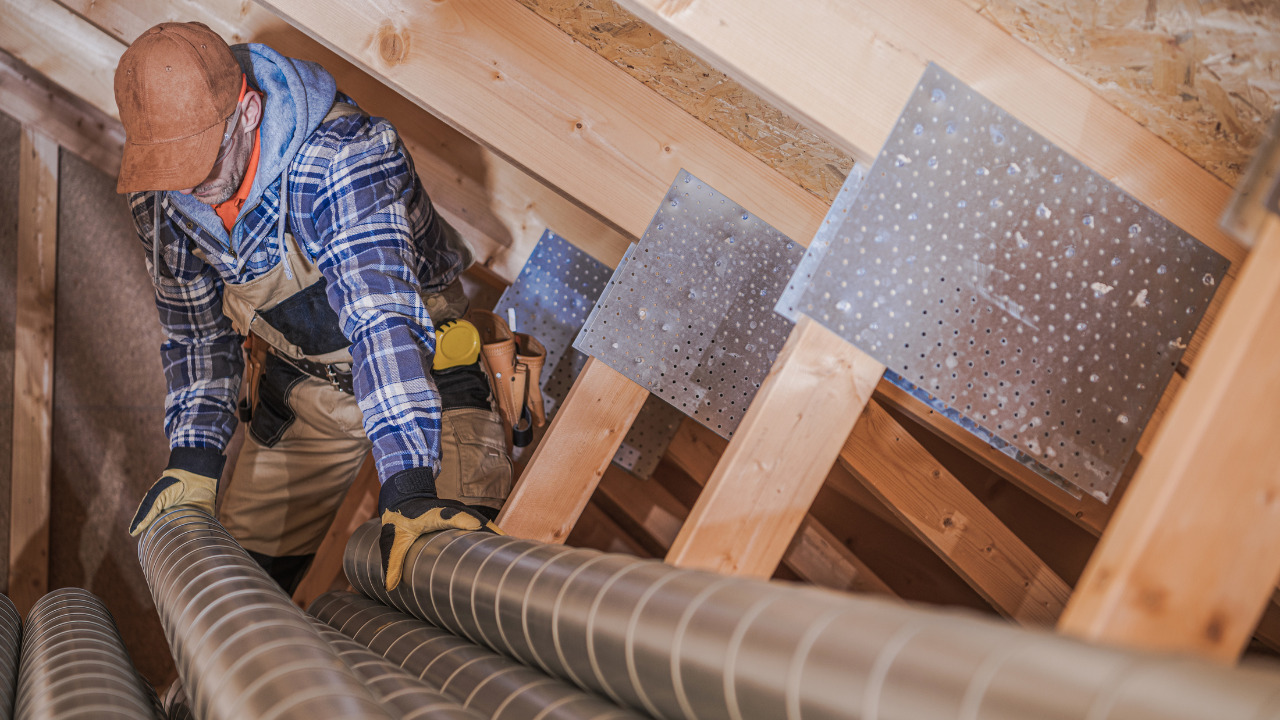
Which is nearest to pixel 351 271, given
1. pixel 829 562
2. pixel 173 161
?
pixel 173 161

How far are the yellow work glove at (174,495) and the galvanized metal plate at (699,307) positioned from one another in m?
0.87

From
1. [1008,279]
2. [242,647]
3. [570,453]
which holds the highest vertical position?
[1008,279]

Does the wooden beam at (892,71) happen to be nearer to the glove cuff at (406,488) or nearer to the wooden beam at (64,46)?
the glove cuff at (406,488)

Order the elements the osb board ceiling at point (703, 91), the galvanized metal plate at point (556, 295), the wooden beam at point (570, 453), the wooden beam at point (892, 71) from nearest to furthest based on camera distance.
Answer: the wooden beam at point (892, 71), the osb board ceiling at point (703, 91), the wooden beam at point (570, 453), the galvanized metal plate at point (556, 295)

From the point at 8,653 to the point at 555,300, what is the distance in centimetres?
135

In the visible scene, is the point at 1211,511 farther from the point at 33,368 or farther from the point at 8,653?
→ the point at 33,368

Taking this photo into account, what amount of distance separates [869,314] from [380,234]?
2.77 ft

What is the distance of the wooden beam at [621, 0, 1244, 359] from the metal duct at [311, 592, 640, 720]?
0.76 metres

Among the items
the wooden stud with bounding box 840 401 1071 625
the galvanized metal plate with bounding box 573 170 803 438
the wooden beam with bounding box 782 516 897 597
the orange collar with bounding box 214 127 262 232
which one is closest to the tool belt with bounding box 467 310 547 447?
the galvanized metal plate with bounding box 573 170 803 438

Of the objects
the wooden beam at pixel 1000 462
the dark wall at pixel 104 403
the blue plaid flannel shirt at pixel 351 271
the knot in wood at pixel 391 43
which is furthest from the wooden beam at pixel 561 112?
the dark wall at pixel 104 403

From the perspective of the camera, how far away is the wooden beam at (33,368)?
2.31 m

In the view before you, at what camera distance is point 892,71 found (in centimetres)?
97

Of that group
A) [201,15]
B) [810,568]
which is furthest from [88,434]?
[810,568]

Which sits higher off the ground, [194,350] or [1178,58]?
[1178,58]
